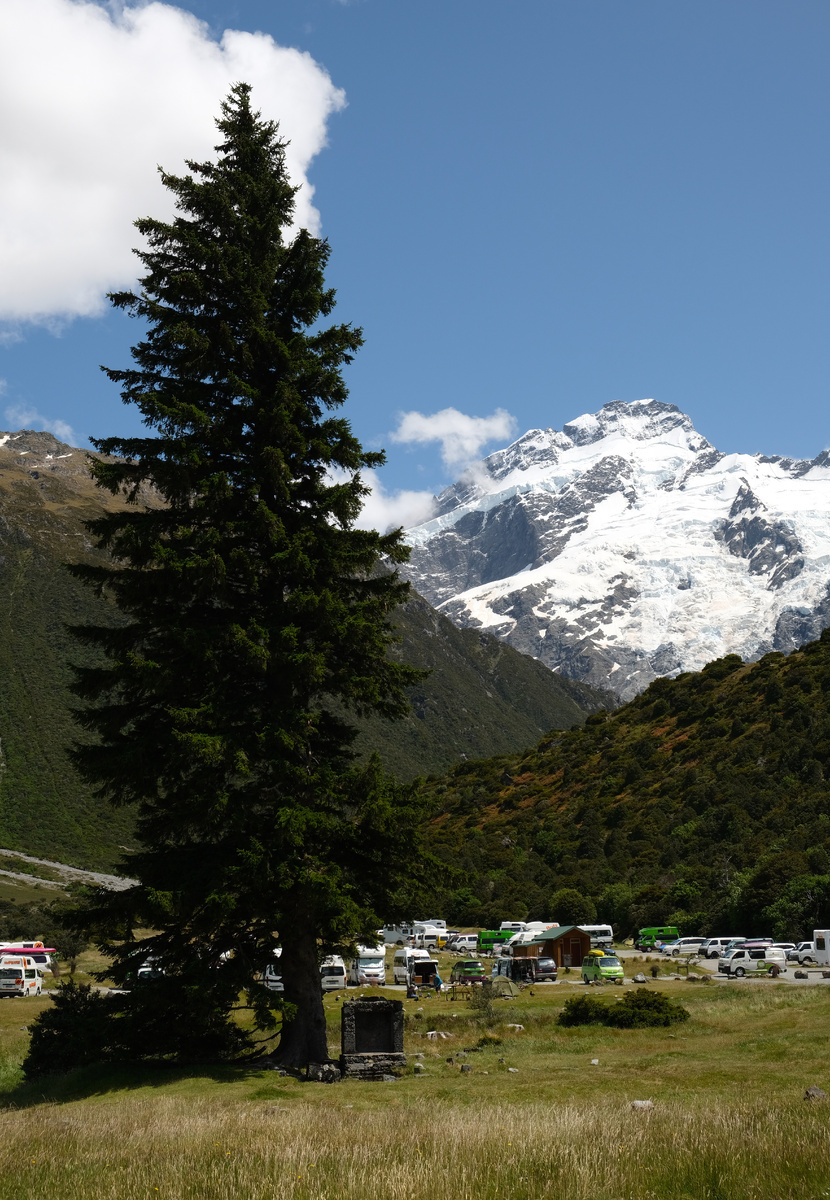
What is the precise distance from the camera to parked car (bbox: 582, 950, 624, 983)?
43.7m

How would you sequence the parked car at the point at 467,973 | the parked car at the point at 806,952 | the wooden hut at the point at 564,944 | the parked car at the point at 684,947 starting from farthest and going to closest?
the parked car at the point at 684,947 < the wooden hut at the point at 564,944 < the parked car at the point at 806,952 < the parked car at the point at 467,973

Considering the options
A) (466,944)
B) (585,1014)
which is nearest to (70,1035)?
(585,1014)

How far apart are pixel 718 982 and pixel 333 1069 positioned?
28160mm

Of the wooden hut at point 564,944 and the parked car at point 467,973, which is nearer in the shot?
the parked car at point 467,973

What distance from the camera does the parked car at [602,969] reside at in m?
43.7

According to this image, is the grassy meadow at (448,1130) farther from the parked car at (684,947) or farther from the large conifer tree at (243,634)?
the parked car at (684,947)

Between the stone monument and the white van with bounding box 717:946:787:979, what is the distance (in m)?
31.7

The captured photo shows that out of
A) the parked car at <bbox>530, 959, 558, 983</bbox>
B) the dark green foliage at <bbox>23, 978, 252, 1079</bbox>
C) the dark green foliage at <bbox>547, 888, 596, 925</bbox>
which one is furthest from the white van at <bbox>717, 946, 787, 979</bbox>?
the dark green foliage at <bbox>23, 978, 252, 1079</bbox>

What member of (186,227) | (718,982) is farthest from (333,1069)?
(718,982)

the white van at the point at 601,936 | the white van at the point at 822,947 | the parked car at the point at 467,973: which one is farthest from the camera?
the white van at the point at 601,936

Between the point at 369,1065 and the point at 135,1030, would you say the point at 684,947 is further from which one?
the point at 135,1030

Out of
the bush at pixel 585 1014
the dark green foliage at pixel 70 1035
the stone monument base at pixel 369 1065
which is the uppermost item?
the dark green foliage at pixel 70 1035

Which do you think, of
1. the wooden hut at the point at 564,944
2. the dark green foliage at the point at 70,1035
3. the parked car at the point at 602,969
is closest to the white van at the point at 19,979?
the parked car at the point at 602,969

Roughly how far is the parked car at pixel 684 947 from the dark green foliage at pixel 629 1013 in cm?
3315
